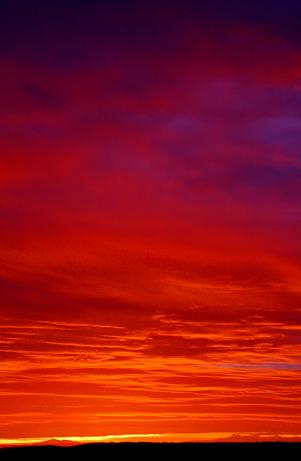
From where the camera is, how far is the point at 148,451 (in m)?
33.7

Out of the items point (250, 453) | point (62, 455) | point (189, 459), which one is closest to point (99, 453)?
point (62, 455)

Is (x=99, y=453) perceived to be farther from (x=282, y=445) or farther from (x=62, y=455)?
(x=282, y=445)

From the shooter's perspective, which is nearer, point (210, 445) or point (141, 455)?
point (141, 455)

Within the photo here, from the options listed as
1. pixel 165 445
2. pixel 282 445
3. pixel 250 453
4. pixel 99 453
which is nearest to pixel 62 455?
pixel 99 453

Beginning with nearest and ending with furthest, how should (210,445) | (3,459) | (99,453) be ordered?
(3,459)
(99,453)
(210,445)

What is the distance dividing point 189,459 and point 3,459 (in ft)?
23.6

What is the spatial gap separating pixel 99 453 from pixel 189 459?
3953 mm

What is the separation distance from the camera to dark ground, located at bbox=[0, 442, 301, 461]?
3216 cm

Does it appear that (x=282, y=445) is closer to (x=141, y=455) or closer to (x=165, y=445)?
(x=165, y=445)

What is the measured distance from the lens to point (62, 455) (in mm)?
32375

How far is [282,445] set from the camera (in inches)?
1483

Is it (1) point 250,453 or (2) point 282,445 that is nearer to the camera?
(1) point 250,453

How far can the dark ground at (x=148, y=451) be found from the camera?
1266 inches

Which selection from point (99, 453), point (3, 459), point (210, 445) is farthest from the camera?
point (210, 445)
